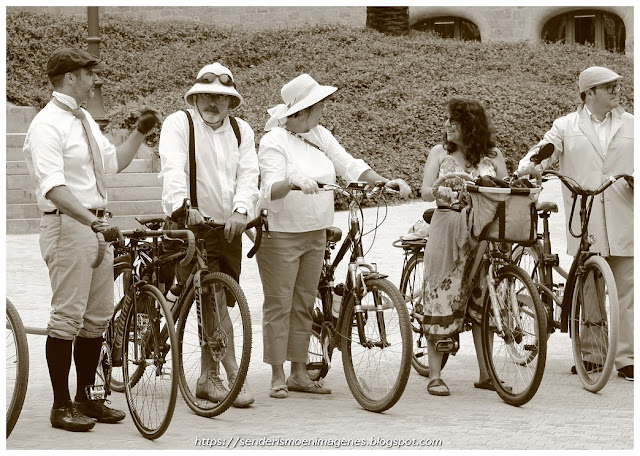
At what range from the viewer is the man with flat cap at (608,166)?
7770mm

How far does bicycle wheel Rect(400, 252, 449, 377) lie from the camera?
796 cm

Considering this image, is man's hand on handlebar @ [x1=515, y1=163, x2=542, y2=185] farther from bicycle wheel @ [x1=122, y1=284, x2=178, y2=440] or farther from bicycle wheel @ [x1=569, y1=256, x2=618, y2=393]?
bicycle wheel @ [x1=122, y1=284, x2=178, y2=440]

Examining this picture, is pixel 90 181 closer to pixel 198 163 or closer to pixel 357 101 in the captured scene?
pixel 198 163

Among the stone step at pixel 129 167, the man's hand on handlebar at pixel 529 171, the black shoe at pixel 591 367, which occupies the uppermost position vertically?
the stone step at pixel 129 167

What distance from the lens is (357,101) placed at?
2053 cm

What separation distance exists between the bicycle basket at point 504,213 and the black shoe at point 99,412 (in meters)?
2.28

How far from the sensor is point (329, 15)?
2986cm

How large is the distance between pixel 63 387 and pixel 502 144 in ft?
46.2

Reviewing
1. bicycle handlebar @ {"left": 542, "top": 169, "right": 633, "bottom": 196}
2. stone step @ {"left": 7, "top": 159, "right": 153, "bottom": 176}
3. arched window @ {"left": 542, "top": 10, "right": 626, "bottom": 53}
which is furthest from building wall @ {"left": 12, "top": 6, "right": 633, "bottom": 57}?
bicycle handlebar @ {"left": 542, "top": 169, "right": 633, "bottom": 196}

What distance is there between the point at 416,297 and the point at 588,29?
25.1 metres

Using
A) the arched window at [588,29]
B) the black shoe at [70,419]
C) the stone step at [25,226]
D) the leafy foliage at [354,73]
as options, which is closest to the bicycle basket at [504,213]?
the black shoe at [70,419]

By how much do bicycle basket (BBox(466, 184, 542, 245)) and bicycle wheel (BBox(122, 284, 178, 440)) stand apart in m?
1.90

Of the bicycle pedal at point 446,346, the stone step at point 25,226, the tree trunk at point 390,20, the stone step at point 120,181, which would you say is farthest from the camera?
the tree trunk at point 390,20

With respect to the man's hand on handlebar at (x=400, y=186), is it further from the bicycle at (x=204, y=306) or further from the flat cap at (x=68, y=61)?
the flat cap at (x=68, y=61)
